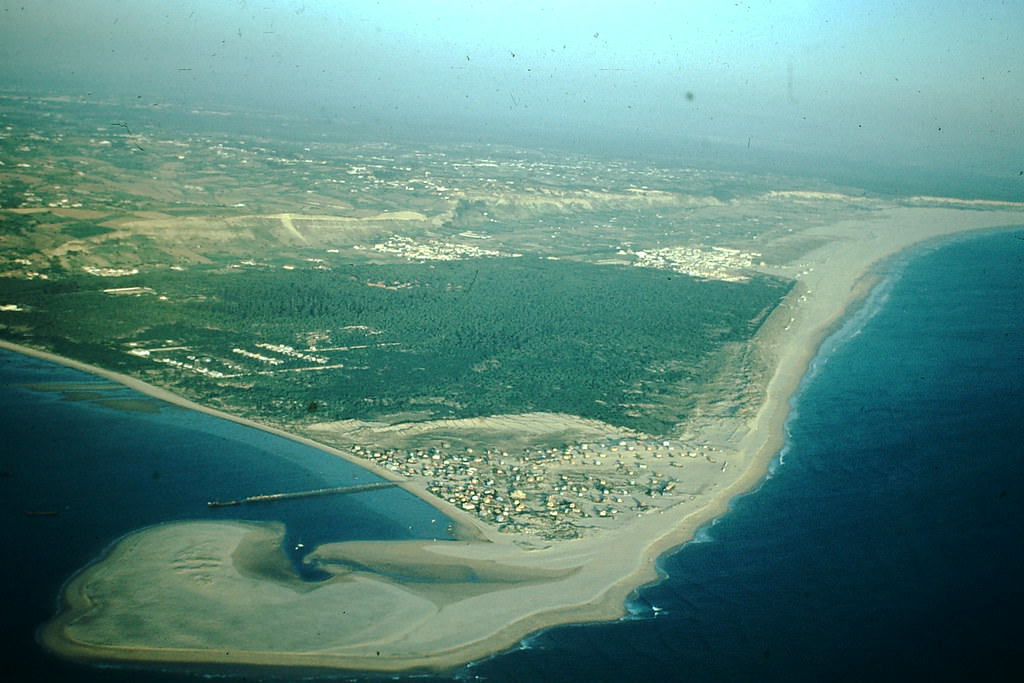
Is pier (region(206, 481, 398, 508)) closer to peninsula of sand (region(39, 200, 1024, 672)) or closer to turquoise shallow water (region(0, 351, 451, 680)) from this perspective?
turquoise shallow water (region(0, 351, 451, 680))

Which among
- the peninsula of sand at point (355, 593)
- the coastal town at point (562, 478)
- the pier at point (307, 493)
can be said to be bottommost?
the peninsula of sand at point (355, 593)

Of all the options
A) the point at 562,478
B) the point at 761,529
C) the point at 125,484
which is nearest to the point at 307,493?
the point at 125,484

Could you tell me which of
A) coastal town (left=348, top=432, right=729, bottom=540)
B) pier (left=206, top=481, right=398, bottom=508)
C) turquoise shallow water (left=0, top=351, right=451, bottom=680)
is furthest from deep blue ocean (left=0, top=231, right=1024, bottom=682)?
coastal town (left=348, top=432, right=729, bottom=540)

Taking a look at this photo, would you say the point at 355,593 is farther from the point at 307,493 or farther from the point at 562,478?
the point at 562,478

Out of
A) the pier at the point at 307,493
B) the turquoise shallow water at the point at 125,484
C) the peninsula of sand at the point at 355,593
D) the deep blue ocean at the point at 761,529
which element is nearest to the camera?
the peninsula of sand at the point at 355,593

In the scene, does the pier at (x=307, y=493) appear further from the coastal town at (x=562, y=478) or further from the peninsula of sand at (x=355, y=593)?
the peninsula of sand at (x=355, y=593)

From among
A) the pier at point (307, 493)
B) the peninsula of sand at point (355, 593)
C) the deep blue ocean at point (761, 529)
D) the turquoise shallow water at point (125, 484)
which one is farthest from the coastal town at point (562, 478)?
the deep blue ocean at point (761, 529)

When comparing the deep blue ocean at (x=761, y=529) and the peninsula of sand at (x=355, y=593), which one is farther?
the deep blue ocean at (x=761, y=529)
